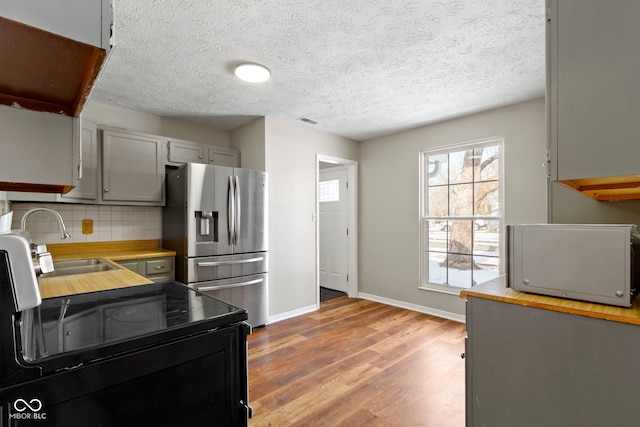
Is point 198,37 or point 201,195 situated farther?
point 201,195

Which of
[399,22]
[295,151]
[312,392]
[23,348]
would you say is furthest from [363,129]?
[23,348]

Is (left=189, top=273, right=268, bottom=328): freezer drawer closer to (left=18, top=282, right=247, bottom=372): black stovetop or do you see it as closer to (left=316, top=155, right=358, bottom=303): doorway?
(left=316, top=155, right=358, bottom=303): doorway

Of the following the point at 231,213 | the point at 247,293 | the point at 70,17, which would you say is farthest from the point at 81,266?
the point at 70,17

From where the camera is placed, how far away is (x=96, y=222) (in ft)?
10.1

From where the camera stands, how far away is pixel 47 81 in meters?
0.87

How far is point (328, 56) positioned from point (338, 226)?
292 cm

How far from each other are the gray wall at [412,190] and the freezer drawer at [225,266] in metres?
1.77

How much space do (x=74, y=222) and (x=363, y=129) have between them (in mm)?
3372

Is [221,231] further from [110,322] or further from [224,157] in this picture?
[110,322]

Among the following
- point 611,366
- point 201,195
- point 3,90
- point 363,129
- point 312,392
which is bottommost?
point 312,392

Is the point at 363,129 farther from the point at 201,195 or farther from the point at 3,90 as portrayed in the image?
the point at 3,90

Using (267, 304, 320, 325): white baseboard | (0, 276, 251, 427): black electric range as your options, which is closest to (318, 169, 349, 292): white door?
(267, 304, 320, 325): white baseboard

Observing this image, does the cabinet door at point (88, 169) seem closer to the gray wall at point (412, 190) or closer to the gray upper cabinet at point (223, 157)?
the gray upper cabinet at point (223, 157)

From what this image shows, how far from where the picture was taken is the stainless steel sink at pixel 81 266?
2243mm
